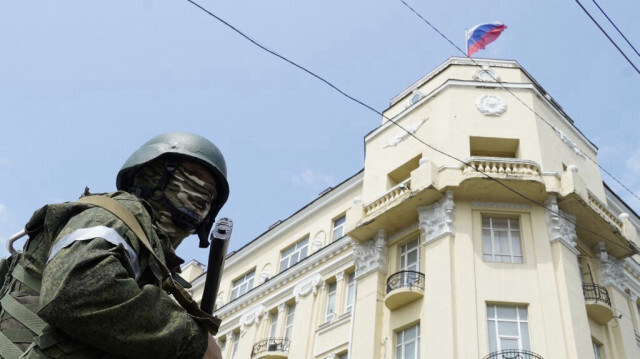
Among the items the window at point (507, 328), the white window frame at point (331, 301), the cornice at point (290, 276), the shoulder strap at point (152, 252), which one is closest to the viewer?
the shoulder strap at point (152, 252)

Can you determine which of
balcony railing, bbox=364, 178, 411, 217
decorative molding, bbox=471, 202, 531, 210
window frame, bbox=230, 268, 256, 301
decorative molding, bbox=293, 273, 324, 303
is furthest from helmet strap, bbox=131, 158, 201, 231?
window frame, bbox=230, 268, 256, 301

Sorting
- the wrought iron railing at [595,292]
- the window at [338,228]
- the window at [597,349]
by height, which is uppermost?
the window at [338,228]

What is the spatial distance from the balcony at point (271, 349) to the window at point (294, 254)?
3.49m

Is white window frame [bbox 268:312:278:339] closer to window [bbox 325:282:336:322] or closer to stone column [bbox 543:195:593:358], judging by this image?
window [bbox 325:282:336:322]

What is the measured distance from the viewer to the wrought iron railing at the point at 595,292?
18.5 m

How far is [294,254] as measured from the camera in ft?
90.2

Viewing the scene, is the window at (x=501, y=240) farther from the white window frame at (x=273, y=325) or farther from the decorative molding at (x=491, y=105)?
the white window frame at (x=273, y=325)

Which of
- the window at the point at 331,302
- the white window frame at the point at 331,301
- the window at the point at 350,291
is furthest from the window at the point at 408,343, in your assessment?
the window at the point at 331,302

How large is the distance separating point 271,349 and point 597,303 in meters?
11.4

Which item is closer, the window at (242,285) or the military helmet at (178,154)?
the military helmet at (178,154)

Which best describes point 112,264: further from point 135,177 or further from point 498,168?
point 498,168

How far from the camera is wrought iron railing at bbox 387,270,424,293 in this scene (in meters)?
18.6

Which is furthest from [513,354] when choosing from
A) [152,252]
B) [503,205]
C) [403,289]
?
[152,252]

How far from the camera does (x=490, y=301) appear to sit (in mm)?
17312
